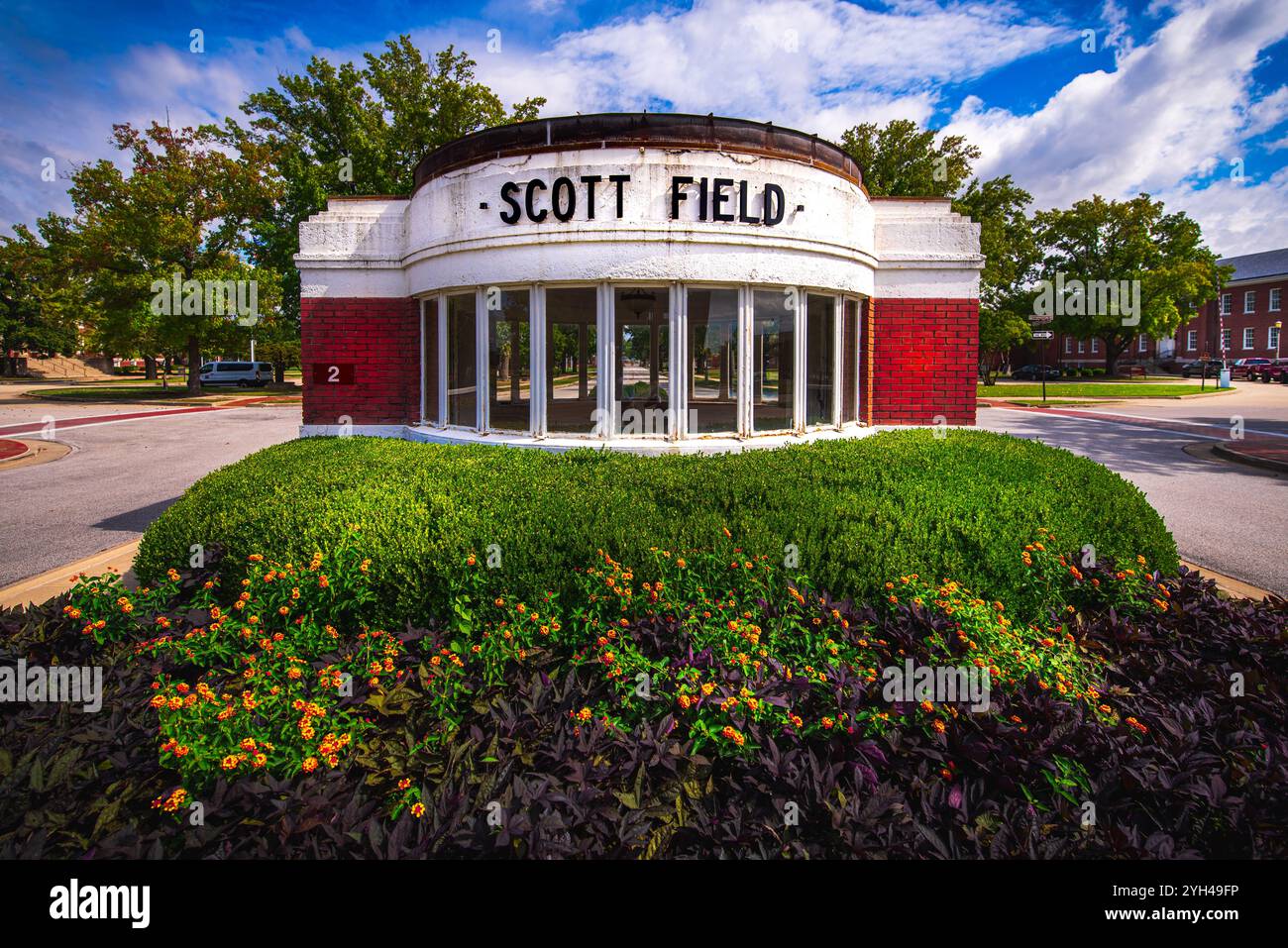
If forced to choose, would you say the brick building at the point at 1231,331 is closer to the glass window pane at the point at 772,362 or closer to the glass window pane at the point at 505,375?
the glass window pane at the point at 772,362

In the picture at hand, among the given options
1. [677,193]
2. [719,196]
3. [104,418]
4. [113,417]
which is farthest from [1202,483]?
[113,417]

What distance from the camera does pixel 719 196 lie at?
8336mm

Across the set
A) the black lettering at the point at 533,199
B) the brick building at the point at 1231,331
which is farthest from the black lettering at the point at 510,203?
the brick building at the point at 1231,331

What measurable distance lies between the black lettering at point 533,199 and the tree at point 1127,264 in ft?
182

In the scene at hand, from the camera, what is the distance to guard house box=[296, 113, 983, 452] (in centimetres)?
834

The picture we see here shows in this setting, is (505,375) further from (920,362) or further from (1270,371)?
(1270,371)

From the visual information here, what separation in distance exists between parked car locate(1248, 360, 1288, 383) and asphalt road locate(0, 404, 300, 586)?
6788 centimetres

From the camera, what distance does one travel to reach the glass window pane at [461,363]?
953 centimetres

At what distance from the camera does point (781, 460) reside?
266 inches

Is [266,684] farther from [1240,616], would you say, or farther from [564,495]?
[1240,616]

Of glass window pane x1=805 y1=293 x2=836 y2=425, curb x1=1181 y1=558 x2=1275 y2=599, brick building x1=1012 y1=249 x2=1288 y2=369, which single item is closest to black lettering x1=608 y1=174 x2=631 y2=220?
glass window pane x1=805 y1=293 x2=836 y2=425

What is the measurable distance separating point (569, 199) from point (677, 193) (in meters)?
1.27

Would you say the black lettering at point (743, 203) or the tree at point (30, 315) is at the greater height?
the tree at point (30, 315)
